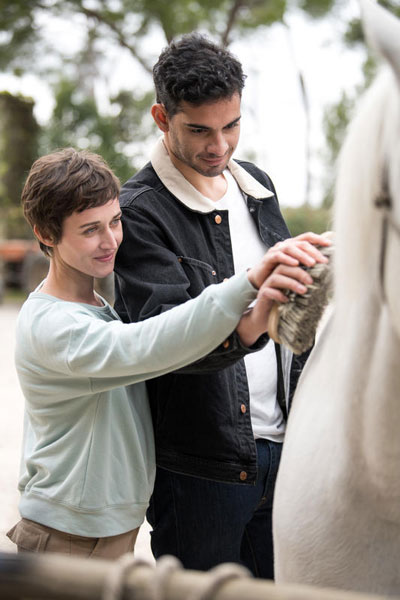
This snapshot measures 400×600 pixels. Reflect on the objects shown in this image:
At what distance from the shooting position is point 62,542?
4.47 feet

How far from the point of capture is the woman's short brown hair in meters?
1.39

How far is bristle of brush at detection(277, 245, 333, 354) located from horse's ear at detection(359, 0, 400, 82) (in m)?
0.36

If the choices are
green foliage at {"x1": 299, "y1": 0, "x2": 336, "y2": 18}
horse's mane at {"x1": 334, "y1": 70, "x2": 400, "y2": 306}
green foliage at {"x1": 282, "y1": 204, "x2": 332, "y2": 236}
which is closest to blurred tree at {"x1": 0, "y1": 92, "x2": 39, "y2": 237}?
green foliage at {"x1": 282, "y1": 204, "x2": 332, "y2": 236}

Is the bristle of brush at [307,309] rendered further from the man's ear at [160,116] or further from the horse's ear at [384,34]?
the man's ear at [160,116]

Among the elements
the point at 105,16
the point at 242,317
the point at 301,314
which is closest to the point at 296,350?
the point at 301,314

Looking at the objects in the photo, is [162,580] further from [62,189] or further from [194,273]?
[62,189]

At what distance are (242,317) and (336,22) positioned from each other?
43.1 feet

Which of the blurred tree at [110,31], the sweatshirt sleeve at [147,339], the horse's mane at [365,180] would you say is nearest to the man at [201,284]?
the sweatshirt sleeve at [147,339]

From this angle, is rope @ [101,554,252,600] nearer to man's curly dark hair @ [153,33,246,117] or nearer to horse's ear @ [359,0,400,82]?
horse's ear @ [359,0,400,82]

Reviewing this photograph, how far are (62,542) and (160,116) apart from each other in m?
0.94

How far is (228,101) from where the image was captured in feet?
4.64

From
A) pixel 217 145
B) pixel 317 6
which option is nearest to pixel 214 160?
pixel 217 145

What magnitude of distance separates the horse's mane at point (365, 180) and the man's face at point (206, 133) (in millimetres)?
Result: 600

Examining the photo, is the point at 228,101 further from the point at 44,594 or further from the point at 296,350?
the point at 44,594
